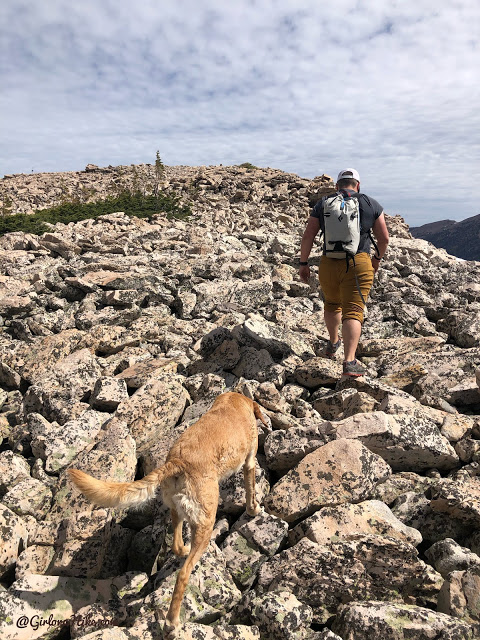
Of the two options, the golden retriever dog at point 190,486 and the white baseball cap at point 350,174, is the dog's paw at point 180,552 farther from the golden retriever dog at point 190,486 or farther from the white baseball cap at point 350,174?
the white baseball cap at point 350,174

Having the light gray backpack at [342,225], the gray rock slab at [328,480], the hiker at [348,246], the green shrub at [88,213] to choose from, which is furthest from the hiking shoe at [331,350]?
the green shrub at [88,213]

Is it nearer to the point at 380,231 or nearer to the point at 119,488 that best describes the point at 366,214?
the point at 380,231

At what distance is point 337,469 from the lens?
396cm

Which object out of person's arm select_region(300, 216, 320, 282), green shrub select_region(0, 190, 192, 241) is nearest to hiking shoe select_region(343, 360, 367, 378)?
person's arm select_region(300, 216, 320, 282)

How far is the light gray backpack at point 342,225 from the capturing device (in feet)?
19.8

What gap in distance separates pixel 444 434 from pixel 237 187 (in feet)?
112

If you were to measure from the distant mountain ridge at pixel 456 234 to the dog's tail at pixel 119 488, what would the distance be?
3810 inches

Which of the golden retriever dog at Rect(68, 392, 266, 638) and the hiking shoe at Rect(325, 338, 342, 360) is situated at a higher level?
the hiking shoe at Rect(325, 338, 342, 360)

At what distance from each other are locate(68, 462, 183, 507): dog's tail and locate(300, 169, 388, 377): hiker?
3.26 m

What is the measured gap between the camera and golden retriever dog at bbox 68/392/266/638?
310 cm

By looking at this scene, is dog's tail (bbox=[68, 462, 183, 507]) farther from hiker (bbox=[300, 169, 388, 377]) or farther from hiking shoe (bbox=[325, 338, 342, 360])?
hiking shoe (bbox=[325, 338, 342, 360])

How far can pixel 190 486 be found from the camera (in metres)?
3.29

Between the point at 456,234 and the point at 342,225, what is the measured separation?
382 ft

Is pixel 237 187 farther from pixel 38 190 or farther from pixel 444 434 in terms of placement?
pixel 444 434
